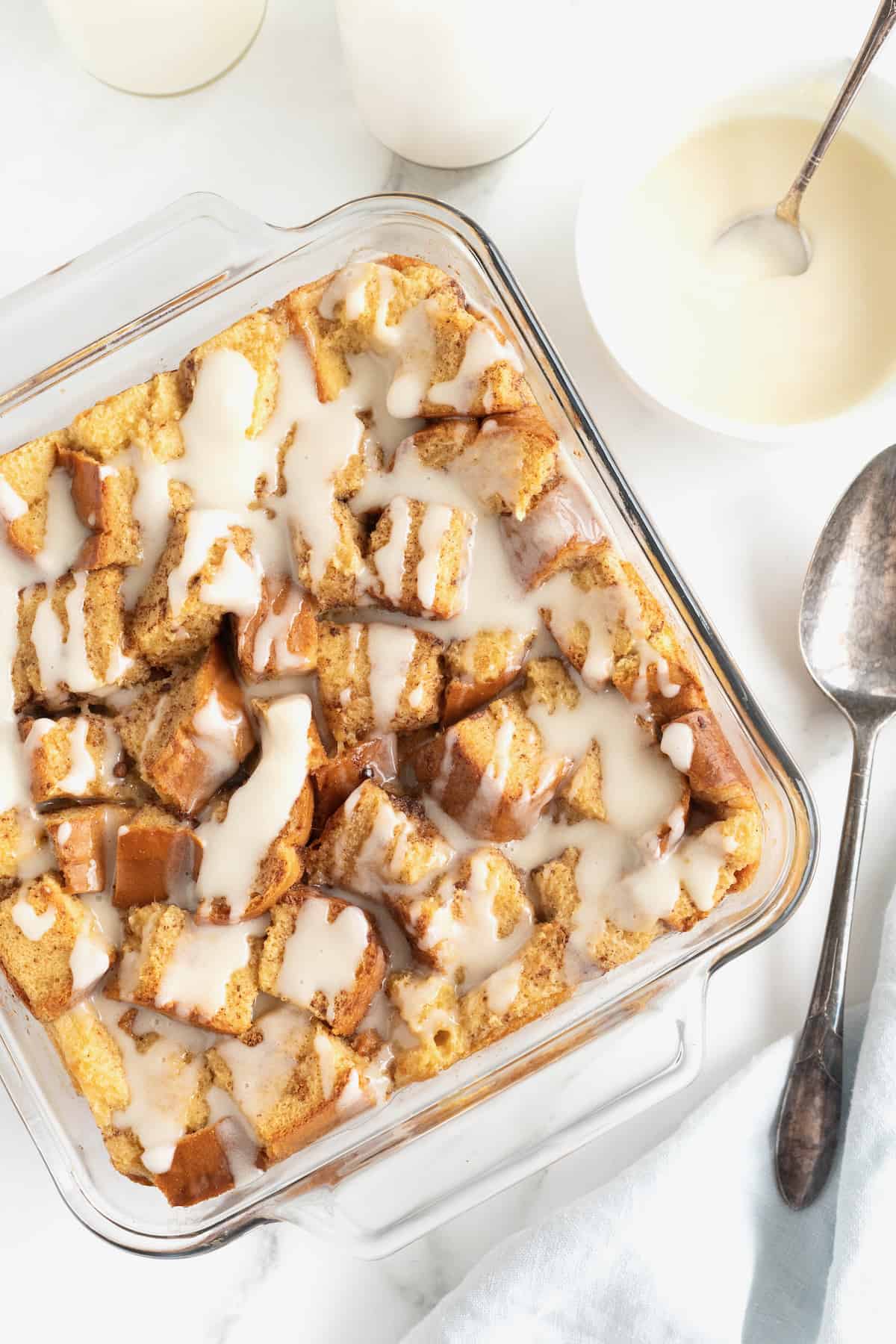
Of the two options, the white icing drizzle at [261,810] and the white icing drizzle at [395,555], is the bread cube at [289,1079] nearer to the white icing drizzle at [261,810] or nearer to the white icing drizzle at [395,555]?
the white icing drizzle at [261,810]

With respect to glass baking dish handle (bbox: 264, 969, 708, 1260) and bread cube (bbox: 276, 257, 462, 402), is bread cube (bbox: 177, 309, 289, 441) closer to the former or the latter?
bread cube (bbox: 276, 257, 462, 402)

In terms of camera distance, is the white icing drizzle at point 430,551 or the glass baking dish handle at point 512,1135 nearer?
the white icing drizzle at point 430,551

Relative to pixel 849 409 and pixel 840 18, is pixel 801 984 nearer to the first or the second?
pixel 849 409

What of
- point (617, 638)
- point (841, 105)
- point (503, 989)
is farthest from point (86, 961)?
point (841, 105)

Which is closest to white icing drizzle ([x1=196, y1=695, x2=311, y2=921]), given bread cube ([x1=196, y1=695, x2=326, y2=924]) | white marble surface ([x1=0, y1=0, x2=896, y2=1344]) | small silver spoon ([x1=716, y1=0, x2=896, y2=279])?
bread cube ([x1=196, y1=695, x2=326, y2=924])

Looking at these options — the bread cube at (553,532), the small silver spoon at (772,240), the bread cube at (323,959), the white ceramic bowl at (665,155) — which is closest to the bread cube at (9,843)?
the bread cube at (323,959)

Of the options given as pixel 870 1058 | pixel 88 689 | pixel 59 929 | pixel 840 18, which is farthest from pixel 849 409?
pixel 59 929
